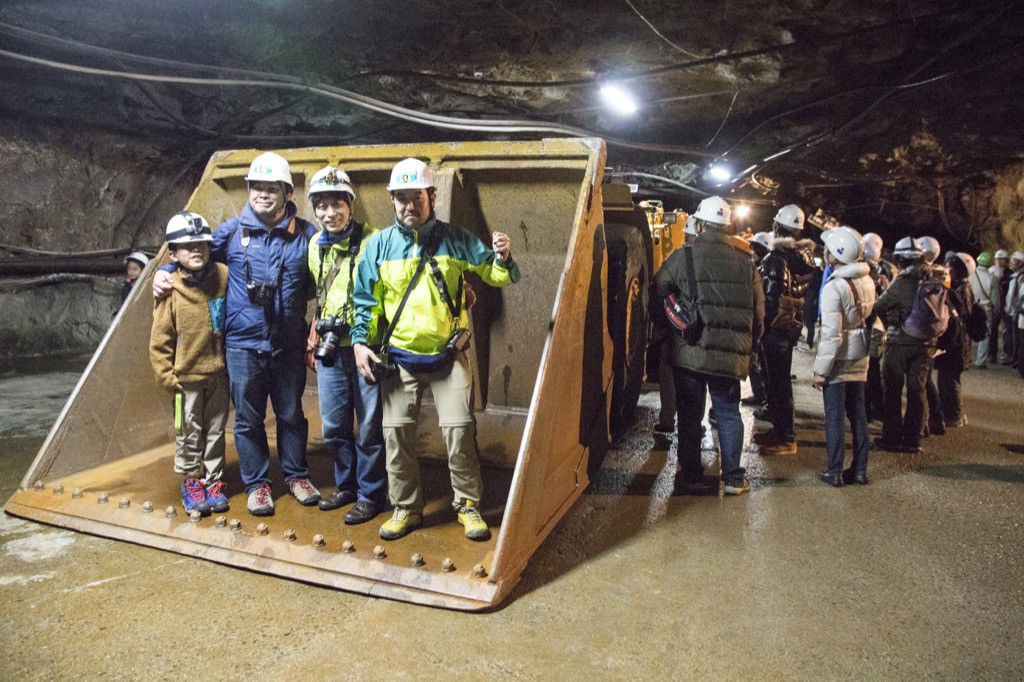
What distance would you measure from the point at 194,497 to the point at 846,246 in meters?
4.14

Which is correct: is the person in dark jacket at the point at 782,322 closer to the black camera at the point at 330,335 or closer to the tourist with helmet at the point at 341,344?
the tourist with helmet at the point at 341,344

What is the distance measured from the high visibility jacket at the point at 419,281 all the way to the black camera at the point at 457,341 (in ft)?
0.09

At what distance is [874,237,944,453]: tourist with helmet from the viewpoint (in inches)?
205

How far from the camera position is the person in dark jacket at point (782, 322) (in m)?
5.30

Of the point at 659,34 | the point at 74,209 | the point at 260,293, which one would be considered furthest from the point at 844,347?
the point at 74,209

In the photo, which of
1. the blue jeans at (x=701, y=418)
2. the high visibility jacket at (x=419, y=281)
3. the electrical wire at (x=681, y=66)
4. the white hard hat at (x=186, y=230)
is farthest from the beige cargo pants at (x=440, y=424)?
the electrical wire at (x=681, y=66)

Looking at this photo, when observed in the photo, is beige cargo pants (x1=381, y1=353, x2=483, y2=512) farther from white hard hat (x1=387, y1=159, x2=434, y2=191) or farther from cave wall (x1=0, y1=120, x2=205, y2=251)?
cave wall (x1=0, y1=120, x2=205, y2=251)

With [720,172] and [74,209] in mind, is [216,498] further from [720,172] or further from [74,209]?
[720,172]

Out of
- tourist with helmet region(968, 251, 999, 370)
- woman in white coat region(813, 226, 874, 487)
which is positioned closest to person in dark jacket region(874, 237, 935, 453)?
woman in white coat region(813, 226, 874, 487)

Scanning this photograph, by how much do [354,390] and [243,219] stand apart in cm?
109

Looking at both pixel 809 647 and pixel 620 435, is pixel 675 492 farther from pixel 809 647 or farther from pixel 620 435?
pixel 809 647

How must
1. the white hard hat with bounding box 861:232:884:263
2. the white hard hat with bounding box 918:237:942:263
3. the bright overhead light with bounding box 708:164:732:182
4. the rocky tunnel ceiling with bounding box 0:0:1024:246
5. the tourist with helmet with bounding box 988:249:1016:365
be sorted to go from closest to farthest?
1. the white hard hat with bounding box 918:237:942:263
2. the white hard hat with bounding box 861:232:884:263
3. the rocky tunnel ceiling with bounding box 0:0:1024:246
4. the tourist with helmet with bounding box 988:249:1016:365
5. the bright overhead light with bounding box 708:164:732:182

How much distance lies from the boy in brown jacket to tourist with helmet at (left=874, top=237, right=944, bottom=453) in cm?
464

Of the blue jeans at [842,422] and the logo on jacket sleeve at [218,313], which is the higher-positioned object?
the logo on jacket sleeve at [218,313]
